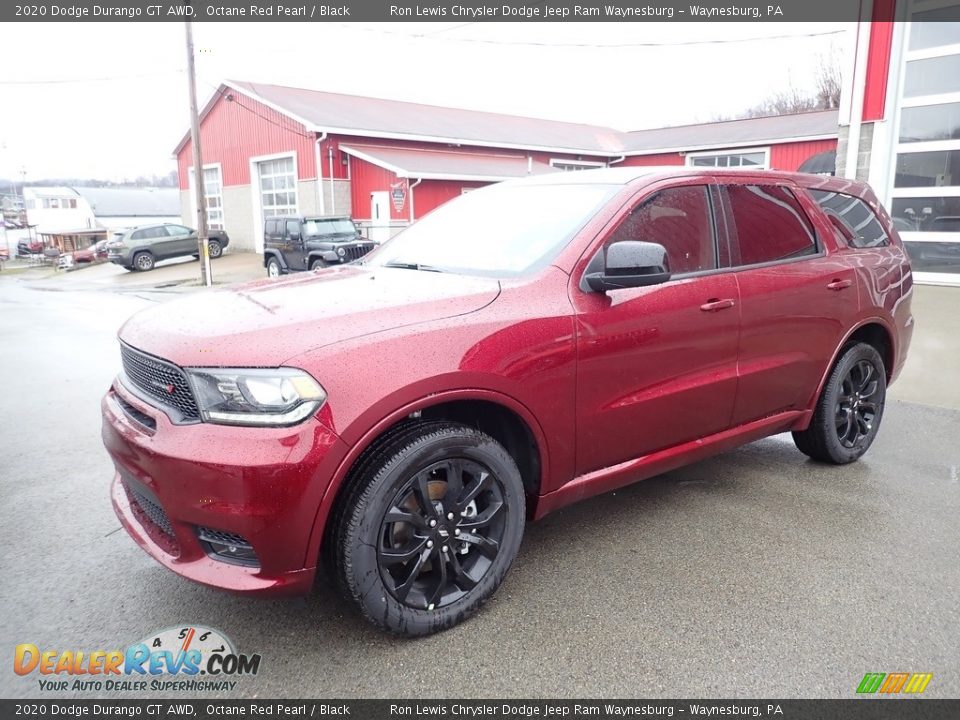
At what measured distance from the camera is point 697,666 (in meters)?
2.51

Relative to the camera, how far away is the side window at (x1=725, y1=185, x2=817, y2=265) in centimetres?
370

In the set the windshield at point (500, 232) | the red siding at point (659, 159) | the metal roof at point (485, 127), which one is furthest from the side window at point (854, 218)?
the red siding at point (659, 159)

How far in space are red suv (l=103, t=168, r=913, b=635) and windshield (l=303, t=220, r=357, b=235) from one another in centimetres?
1517

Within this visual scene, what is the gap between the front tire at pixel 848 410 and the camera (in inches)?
168

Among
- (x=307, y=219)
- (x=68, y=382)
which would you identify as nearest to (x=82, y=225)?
(x=307, y=219)

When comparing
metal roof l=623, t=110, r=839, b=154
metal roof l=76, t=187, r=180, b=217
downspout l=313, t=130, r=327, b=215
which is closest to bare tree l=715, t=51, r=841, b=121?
metal roof l=623, t=110, r=839, b=154

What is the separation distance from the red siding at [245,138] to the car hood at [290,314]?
2321cm

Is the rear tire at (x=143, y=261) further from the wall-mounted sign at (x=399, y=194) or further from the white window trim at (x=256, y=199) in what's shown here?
the wall-mounted sign at (x=399, y=194)

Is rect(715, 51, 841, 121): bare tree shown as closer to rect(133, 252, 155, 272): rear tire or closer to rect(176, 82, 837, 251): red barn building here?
rect(176, 82, 837, 251): red barn building

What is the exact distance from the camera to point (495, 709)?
2.34m

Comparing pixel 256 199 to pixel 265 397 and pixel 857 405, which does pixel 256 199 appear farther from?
pixel 265 397

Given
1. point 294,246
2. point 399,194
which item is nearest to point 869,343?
point 294,246

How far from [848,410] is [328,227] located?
16.3 m

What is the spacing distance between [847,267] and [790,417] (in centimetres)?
96
